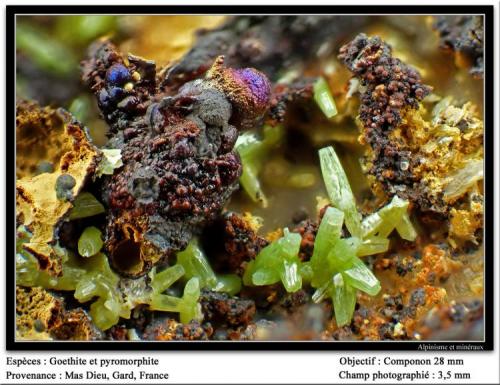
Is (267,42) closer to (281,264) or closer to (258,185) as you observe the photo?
(258,185)

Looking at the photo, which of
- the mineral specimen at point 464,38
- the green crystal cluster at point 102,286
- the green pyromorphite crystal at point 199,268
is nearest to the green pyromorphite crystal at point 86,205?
the green crystal cluster at point 102,286

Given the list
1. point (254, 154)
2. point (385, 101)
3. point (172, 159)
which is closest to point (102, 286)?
point (172, 159)

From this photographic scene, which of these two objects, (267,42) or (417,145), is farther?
(267,42)

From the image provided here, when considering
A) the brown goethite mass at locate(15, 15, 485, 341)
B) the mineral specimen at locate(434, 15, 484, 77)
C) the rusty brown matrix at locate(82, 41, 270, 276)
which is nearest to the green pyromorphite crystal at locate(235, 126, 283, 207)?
the brown goethite mass at locate(15, 15, 485, 341)

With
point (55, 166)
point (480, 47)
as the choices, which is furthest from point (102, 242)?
point (480, 47)

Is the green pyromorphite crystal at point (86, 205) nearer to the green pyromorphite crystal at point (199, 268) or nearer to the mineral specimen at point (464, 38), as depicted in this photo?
the green pyromorphite crystal at point (199, 268)

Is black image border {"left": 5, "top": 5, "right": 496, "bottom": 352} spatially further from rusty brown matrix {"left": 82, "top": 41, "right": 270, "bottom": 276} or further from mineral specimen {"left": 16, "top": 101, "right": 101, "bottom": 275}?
rusty brown matrix {"left": 82, "top": 41, "right": 270, "bottom": 276}

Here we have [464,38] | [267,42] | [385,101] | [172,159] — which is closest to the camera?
[172,159]

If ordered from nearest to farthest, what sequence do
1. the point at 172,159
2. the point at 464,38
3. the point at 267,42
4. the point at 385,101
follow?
the point at 172,159
the point at 385,101
the point at 464,38
the point at 267,42
